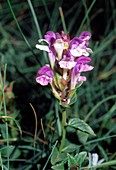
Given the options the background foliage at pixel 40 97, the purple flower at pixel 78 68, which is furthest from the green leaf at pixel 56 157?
the purple flower at pixel 78 68

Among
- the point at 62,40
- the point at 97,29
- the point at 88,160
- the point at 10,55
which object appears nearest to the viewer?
the point at 62,40

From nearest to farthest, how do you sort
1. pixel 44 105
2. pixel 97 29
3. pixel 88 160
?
1. pixel 88 160
2. pixel 44 105
3. pixel 97 29

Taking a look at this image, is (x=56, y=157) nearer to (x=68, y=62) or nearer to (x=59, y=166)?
(x=59, y=166)

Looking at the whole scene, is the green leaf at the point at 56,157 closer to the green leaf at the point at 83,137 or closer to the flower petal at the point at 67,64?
the green leaf at the point at 83,137

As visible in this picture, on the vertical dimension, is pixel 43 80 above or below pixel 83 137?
above

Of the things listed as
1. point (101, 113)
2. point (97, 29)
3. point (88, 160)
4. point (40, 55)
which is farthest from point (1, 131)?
point (97, 29)

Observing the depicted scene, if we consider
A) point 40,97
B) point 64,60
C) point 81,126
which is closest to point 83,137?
point 81,126

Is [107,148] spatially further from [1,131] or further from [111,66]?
[111,66]
